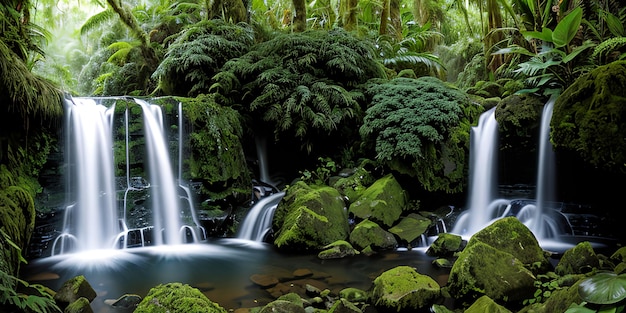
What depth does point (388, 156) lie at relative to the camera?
741 cm

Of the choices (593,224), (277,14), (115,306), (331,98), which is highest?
(277,14)

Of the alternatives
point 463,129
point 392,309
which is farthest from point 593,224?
point 392,309

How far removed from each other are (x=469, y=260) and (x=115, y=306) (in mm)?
3580

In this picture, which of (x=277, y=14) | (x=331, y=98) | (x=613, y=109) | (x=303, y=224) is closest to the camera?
(x=613, y=109)

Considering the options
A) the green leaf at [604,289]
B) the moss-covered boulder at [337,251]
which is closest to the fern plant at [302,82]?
the moss-covered boulder at [337,251]

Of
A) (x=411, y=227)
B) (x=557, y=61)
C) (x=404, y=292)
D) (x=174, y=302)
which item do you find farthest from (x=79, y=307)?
(x=557, y=61)

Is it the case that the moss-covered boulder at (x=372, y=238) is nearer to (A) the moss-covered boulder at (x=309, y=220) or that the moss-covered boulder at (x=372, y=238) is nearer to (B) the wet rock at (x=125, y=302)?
(A) the moss-covered boulder at (x=309, y=220)

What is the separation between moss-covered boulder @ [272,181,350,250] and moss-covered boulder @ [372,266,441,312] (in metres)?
2.06

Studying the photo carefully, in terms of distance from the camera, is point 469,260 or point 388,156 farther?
Result: point 388,156

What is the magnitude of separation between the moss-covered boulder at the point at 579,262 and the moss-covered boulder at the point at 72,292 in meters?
4.93

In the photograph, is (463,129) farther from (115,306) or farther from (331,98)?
(115,306)

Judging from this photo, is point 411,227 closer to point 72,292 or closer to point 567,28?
point 567,28

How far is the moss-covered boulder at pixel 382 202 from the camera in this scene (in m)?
6.77

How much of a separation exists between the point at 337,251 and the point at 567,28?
5111 millimetres
